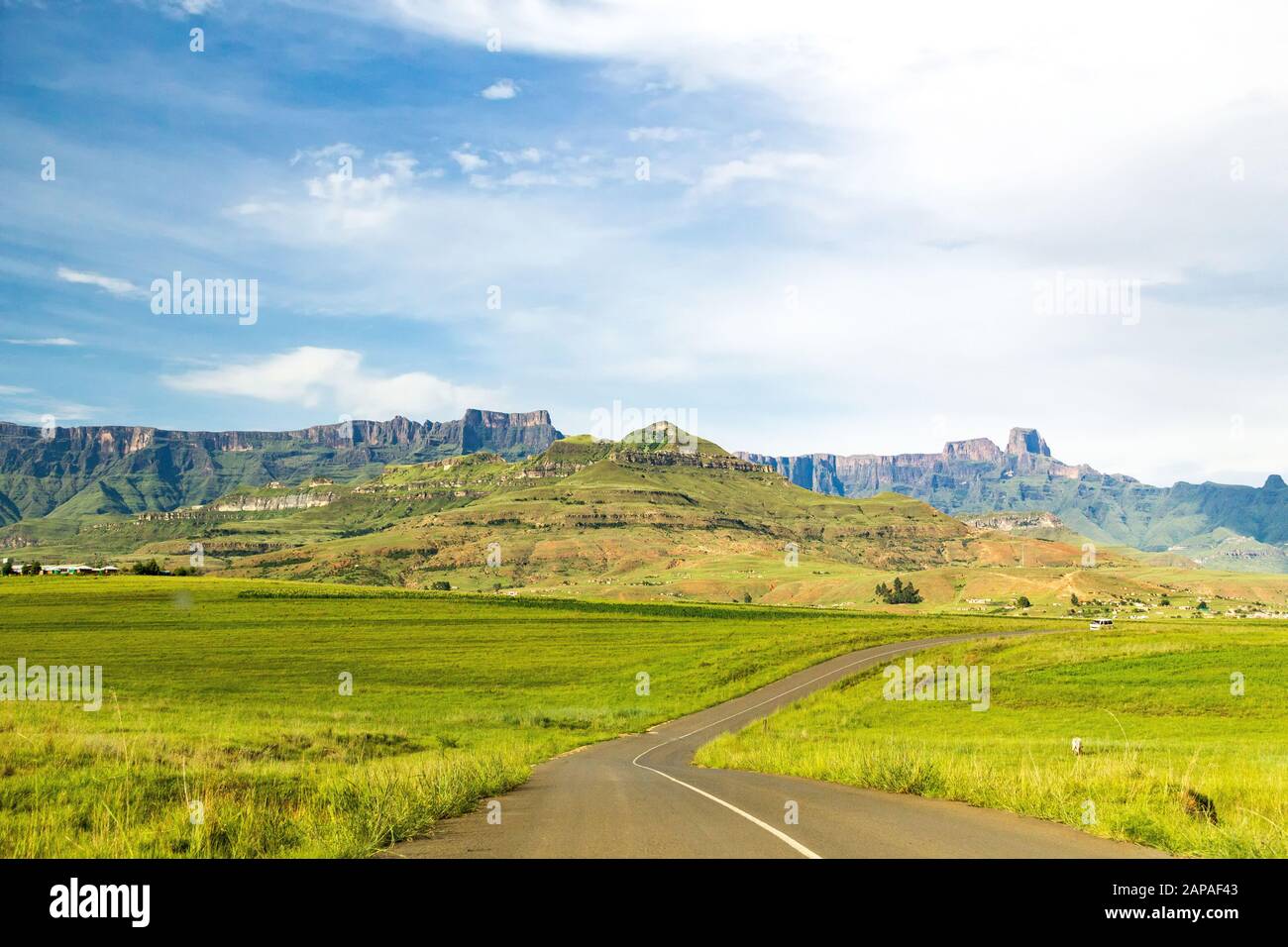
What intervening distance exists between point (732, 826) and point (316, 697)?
53584 millimetres

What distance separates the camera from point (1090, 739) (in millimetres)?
37094

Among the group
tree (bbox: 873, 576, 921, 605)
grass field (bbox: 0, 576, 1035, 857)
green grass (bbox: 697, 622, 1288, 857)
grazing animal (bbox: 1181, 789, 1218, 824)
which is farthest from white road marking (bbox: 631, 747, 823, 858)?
tree (bbox: 873, 576, 921, 605)

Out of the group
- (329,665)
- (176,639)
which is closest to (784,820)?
(329,665)

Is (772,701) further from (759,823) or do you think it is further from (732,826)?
(732,826)

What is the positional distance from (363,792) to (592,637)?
3462 inches

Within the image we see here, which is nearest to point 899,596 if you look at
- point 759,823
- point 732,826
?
point 759,823

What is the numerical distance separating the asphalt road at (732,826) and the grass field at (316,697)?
1.44 meters

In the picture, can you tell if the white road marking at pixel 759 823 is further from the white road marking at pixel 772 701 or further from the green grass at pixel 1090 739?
the green grass at pixel 1090 739

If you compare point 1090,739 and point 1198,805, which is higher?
point 1198,805

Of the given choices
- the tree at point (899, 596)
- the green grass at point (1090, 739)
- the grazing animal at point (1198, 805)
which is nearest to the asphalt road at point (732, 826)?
the green grass at point (1090, 739)

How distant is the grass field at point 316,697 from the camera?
13.6 meters

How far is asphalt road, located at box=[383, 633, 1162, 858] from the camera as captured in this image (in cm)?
1073

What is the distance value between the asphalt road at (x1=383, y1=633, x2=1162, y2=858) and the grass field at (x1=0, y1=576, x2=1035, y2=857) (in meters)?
1.44
